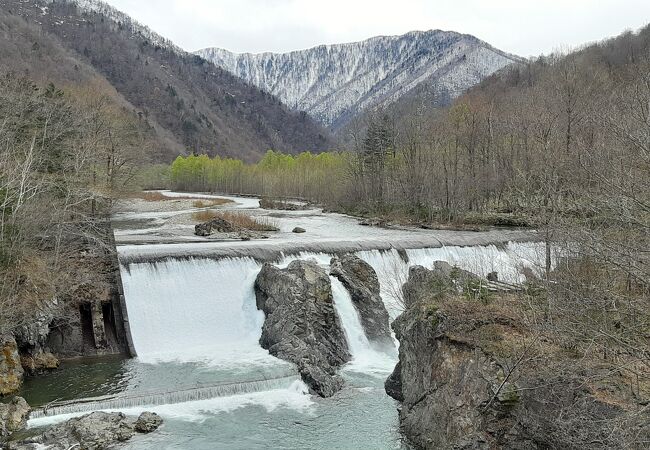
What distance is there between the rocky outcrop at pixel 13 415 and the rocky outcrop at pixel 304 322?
6.71 meters

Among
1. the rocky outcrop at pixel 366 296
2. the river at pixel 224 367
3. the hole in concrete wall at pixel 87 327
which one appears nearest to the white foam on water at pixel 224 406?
the river at pixel 224 367

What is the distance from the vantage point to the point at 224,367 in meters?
15.3

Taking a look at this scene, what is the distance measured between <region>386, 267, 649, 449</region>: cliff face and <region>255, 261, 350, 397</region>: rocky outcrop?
3640 mm

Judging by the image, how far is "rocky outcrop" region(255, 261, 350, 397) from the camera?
1522cm

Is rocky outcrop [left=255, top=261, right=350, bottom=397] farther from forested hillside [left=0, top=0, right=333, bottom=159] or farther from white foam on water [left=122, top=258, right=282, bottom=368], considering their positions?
forested hillside [left=0, top=0, right=333, bottom=159]

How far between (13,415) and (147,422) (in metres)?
2.97

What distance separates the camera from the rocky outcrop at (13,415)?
10.9m

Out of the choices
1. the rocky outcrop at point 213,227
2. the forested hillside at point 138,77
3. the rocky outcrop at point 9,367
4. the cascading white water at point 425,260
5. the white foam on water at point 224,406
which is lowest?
the white foam on water at point 224,406

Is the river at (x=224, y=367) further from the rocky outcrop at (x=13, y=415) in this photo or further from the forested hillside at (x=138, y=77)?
the forested hillside at (x=138, y=77)

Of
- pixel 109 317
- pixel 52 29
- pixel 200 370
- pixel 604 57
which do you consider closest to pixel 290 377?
pixel 200 370

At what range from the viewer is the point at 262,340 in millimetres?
17547

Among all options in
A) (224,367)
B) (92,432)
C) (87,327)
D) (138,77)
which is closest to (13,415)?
(92,432)

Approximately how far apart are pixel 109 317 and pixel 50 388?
4.37 m

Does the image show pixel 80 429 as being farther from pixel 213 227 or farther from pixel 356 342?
pixel 213 227
